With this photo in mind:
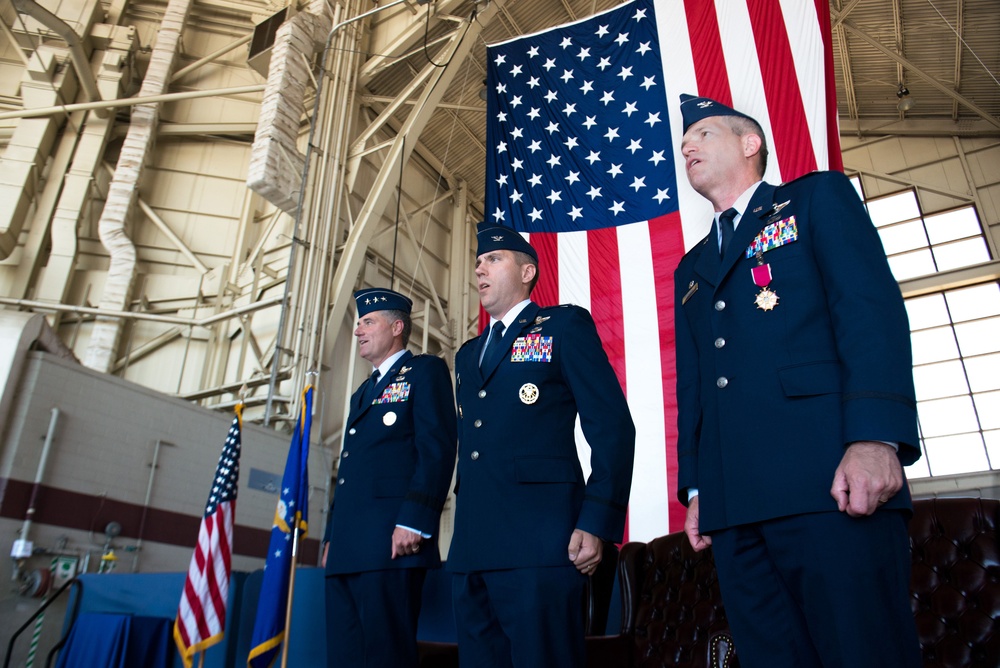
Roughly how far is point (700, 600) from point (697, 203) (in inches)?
102

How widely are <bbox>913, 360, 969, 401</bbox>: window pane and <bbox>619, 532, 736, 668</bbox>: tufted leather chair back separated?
943 cm

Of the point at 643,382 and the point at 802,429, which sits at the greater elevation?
the point at 643,382

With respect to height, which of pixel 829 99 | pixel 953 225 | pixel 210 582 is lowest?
pixel 210 582

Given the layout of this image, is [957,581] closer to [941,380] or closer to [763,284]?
[763,284]

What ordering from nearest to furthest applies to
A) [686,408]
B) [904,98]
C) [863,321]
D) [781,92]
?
1. [863,321]
2. [686,408]
3. [781,92]
4. [904,98]

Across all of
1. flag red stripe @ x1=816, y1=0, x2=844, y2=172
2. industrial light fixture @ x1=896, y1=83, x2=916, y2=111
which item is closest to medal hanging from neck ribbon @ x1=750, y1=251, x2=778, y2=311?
flag red stripe @ x1=816, y1=0, x2=844, y2=172

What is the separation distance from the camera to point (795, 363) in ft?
4.07

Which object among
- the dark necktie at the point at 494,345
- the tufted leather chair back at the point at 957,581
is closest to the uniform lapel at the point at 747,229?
the dark necktie at the point at 494,345

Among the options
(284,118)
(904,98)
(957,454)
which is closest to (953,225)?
(904,98)

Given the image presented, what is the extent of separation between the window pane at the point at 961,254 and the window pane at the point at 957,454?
8.34 ft

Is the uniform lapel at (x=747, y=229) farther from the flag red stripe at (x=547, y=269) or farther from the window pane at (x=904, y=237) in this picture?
the window pane at (x=904, y=237)

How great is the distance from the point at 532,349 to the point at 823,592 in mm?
976

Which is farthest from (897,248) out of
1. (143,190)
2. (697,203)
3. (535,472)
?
(535,472)

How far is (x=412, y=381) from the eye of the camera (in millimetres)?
2447
